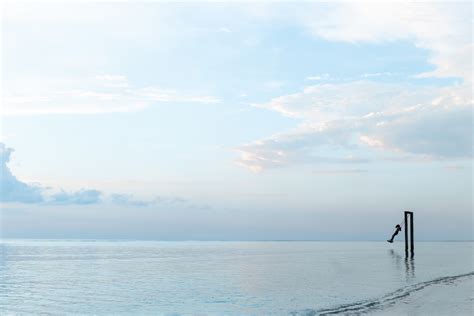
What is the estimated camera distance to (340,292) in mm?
36344

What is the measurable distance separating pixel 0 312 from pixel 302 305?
53.0 ft

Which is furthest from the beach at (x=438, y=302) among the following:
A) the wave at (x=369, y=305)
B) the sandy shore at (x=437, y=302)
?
the wave at (x=369, y=305)

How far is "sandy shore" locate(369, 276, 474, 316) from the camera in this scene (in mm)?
27431

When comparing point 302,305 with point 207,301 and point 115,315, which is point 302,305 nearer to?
point 207,301

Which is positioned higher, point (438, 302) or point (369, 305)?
point (438, 302)

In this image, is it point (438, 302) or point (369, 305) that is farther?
point (438, 302)

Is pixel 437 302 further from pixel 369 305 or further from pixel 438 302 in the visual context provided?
pixel 369 305

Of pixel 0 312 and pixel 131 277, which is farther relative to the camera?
pixel 131 277

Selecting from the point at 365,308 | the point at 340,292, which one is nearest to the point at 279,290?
the point at 340,292

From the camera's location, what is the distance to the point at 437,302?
3091 cm

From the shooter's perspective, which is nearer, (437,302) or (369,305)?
(369,305)

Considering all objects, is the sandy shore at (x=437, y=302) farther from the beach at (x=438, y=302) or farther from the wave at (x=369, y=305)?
the wave at (x=369, y=305)

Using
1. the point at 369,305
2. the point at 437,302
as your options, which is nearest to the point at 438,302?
the point at 437,302

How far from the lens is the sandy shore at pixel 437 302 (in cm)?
2743
